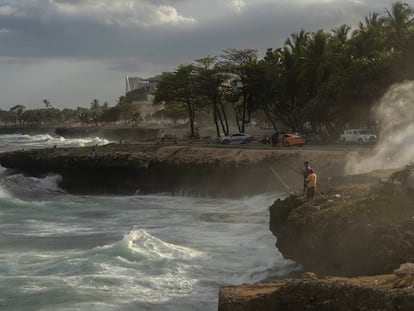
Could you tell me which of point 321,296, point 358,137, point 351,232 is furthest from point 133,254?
point 358,137

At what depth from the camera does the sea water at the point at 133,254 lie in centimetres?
1340

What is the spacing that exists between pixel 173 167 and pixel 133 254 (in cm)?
1994

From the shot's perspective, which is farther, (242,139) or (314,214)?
(242,139)

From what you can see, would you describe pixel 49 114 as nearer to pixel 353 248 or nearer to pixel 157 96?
pixel 157 96

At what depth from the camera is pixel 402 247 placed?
33.2ft

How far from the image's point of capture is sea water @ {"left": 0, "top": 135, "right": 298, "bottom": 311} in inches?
527

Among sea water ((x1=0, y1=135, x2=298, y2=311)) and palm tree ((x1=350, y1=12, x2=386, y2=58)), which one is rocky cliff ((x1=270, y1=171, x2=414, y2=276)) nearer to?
sea water ((x1=0, y1=135, x2=298, y2=311))

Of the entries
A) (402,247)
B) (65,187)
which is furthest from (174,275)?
(65,187)

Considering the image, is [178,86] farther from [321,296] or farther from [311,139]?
[321,296]

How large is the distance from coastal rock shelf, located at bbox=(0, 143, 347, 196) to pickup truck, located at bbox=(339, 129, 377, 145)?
873cm

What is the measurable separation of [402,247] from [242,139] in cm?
3948

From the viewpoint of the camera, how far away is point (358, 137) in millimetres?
41281

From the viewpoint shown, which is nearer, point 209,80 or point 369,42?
point 369,42

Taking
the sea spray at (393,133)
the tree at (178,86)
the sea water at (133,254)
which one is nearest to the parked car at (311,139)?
the sea spray at (393,133)
